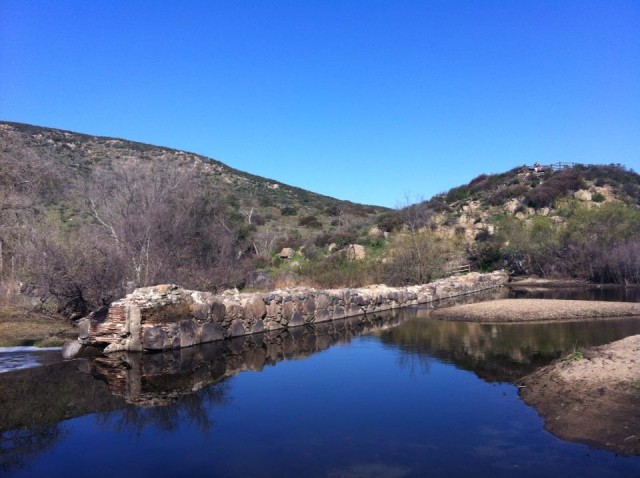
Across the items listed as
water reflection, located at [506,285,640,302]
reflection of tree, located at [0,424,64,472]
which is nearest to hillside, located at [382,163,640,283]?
water reflection, located at [506,285,640,302]

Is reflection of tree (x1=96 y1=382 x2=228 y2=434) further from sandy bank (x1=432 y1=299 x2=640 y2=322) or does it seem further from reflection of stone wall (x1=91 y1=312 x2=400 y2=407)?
sandy bank (x1=432 y1=299 x2=640 y2=322)

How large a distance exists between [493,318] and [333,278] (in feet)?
30.3

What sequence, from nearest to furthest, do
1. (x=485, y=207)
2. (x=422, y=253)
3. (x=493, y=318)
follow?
1. (x=493, y=318)
2. (x=422, y=253)
3. (x=485, y=207)

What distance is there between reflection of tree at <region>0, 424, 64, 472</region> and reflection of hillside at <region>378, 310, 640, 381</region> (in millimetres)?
7712

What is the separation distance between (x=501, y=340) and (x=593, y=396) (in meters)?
6.01

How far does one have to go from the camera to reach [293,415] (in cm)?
845

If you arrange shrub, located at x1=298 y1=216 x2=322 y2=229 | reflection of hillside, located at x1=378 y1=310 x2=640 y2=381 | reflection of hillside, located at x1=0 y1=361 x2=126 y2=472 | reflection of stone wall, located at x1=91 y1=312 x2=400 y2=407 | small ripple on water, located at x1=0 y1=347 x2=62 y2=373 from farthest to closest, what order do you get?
shrub, located at x1=298 y1=216 x2=322 y2=229 → reflection of hillside, located at x1=378 y1=310 x2=640 y2=381 → small ripple on water, located at x1=0 y1=347 x2=62 y2=373 → reflection of stone wall, located at x1=91 y1=312 x2=400 y2=407 → reflection of hillside, located at x1=0 y1=361 x2=126 y2=472

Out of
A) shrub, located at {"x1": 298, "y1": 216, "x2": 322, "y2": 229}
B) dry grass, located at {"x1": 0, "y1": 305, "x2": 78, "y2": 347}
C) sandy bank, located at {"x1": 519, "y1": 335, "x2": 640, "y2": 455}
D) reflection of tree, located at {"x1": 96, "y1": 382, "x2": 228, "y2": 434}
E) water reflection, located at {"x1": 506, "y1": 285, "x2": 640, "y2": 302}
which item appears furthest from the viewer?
shrub, located at {"x1": 298, "y1": 216, "x2": 322, "y2": 229}

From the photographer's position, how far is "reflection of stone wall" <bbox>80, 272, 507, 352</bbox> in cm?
1307

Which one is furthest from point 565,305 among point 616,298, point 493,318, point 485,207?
point 485,207

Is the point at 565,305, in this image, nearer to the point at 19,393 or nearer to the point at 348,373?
the point at 348,373

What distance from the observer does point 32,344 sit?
13219mm

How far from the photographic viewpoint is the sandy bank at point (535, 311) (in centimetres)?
1819

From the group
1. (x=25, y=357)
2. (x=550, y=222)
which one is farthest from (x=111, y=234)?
(x=550, y=222)
